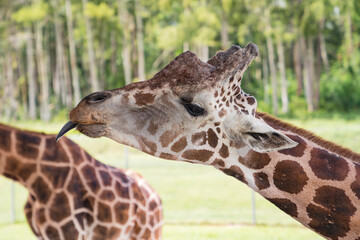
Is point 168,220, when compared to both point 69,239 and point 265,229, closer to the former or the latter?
point 265,229

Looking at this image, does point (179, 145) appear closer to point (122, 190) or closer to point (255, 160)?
point (255, 160)

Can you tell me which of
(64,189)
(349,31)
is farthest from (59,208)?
(349,31)

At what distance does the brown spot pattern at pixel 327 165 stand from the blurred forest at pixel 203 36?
25.4 meters

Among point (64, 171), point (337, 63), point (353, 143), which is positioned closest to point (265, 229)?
point (64, 171)

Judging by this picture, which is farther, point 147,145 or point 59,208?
point 59,208

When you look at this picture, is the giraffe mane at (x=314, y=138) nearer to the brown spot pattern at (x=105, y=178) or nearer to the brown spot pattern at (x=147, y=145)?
the brown spot pattern at (x=147, y=145)

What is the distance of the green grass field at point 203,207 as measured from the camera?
33.1ft

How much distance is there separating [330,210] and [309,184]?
0.44 feet

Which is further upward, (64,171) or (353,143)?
(64,171)

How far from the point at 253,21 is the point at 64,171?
105 feet

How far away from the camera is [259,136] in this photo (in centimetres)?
204

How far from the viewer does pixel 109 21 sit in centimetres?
3438

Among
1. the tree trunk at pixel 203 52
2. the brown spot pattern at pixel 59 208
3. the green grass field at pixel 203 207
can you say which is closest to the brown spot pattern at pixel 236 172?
the brown spot pattern at pixel 59 208

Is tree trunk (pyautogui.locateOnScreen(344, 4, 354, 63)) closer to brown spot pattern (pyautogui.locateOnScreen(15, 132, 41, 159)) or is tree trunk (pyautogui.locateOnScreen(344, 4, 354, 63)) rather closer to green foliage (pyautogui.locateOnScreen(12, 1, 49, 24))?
green foliage (pyautogui.locateOnScreen(12, 1, 49, 24))
